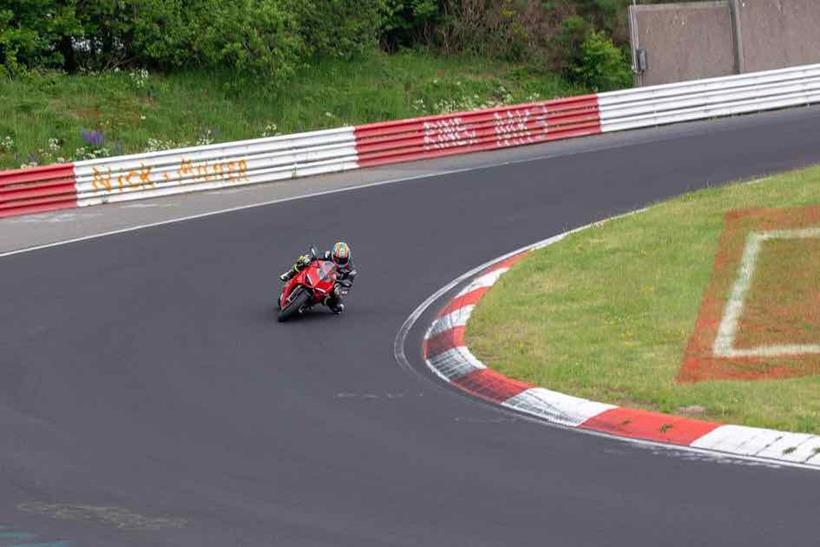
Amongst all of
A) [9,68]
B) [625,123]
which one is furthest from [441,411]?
[9,68]

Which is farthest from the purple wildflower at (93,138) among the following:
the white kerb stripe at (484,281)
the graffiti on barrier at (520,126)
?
the white kerb stripe at (484,281)

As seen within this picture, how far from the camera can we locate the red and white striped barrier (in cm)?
1000

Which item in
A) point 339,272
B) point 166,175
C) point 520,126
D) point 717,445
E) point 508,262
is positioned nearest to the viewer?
point 717,445

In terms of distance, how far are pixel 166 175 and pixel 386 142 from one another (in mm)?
4644

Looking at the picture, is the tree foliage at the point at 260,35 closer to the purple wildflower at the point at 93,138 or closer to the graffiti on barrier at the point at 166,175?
the purple wildflower at the point at 93,138

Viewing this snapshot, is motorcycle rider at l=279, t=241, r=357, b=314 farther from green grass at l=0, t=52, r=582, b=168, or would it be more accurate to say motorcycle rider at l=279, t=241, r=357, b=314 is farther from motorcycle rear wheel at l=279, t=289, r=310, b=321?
green grass at l=0, t=52, r=582, b=168

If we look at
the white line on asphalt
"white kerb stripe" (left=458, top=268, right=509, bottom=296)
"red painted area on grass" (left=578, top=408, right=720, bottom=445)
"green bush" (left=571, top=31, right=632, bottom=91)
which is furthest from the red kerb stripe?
"green bush" (left=571, top=31, right=632, bottom=91)

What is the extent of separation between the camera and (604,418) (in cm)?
1114

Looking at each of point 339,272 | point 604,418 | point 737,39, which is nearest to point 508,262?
point 339,272

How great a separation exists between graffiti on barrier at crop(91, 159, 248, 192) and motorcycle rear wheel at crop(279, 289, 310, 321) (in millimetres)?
10551

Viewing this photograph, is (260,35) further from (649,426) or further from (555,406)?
(649,426)

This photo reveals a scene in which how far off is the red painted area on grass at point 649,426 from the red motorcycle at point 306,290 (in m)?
5.45

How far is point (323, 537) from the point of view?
8195 mm

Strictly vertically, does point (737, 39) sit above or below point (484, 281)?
above
